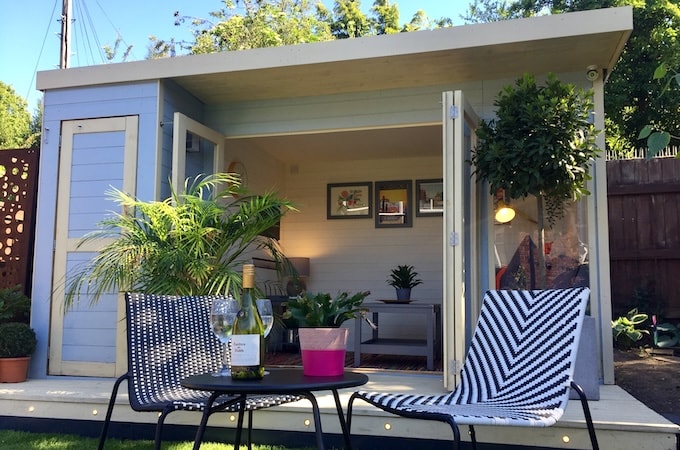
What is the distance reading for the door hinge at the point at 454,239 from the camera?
3691mm

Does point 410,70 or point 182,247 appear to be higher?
point 410,70

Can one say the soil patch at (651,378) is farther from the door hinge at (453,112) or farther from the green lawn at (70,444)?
the green lawn at (70,444)

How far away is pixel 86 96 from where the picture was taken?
4.73 metres

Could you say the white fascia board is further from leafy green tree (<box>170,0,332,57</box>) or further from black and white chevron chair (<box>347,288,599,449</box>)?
leafy green tree (<box>170,0,332,57</box>)

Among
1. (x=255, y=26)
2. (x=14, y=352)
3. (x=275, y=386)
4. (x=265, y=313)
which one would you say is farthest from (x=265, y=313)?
(x=255, y=26)

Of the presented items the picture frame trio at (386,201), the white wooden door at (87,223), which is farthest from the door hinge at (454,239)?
the picture frame trio at (386,201)

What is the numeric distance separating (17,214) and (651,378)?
5.25 meters

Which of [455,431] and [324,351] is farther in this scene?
[324,351]

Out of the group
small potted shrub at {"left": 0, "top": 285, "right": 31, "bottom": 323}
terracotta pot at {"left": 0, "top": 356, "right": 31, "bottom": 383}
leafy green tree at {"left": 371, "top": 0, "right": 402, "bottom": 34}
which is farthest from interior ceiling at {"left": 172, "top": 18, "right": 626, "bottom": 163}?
leafy green tree at {"left": 371, "top": 0, "right": 402, "bottom": 34}

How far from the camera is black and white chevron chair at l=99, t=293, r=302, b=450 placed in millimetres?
2230

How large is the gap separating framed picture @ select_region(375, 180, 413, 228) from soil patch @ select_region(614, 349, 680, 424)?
262 centimetres

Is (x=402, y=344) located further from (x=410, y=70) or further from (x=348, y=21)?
(x=348, y=21)

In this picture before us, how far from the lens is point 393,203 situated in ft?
23.3

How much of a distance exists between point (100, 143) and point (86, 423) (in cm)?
216
